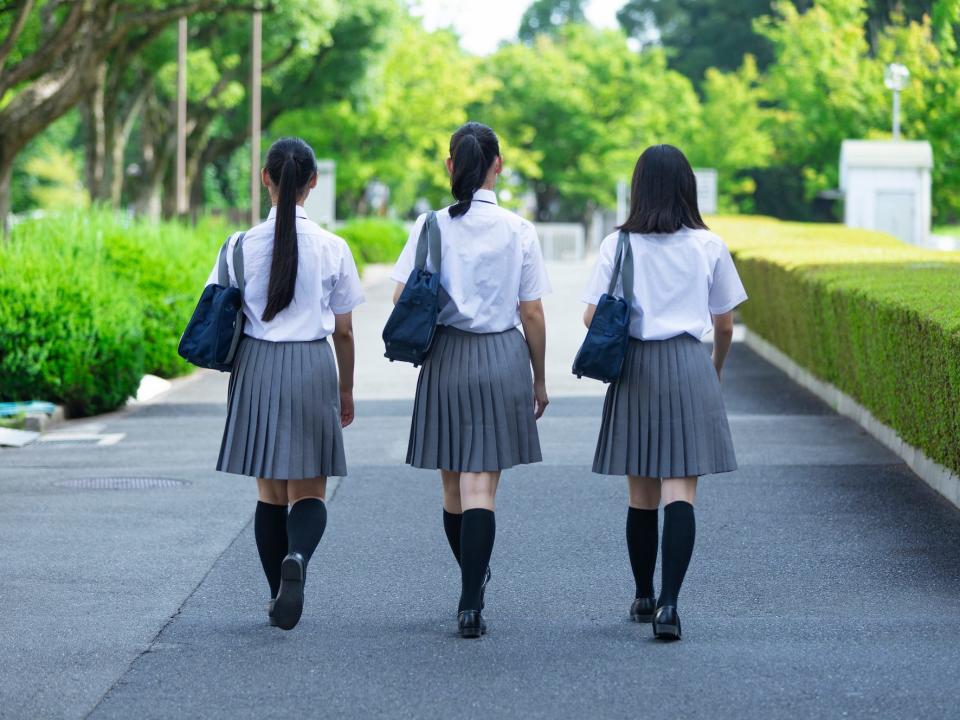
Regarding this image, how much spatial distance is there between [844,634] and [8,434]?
7761 mm

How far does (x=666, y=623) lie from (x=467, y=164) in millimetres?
1747

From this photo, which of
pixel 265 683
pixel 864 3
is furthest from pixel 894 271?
pixel 864 3

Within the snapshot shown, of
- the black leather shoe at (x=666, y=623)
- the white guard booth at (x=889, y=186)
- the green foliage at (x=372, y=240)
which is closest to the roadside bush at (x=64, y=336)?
the black leather shoe at (x=666, y=623)

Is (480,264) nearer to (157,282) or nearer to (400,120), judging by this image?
(157,282)

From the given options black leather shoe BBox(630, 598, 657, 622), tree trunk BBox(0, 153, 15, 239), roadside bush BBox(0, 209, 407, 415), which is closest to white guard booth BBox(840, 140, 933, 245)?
tree trunk BBox(0, 153, 15, 239)

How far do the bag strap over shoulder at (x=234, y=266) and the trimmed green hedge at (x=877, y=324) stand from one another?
3.71 m

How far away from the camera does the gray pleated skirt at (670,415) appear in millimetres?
5938

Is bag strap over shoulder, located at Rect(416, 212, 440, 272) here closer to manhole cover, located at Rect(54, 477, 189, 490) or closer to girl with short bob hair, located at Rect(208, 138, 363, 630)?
girl with short bob hair, located at Rect(208, 138, 363, 630)

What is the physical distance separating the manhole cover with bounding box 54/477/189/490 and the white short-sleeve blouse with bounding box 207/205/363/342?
4154mm

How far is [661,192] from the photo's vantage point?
590 cm

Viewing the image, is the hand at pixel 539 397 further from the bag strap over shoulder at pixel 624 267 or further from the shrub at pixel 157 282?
the shrub at pixel 157 282

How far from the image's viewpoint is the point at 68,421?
44.8 feet

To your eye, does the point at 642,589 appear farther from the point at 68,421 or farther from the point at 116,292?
the point at 116,292

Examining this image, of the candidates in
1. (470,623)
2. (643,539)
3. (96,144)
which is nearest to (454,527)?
(470,623)
